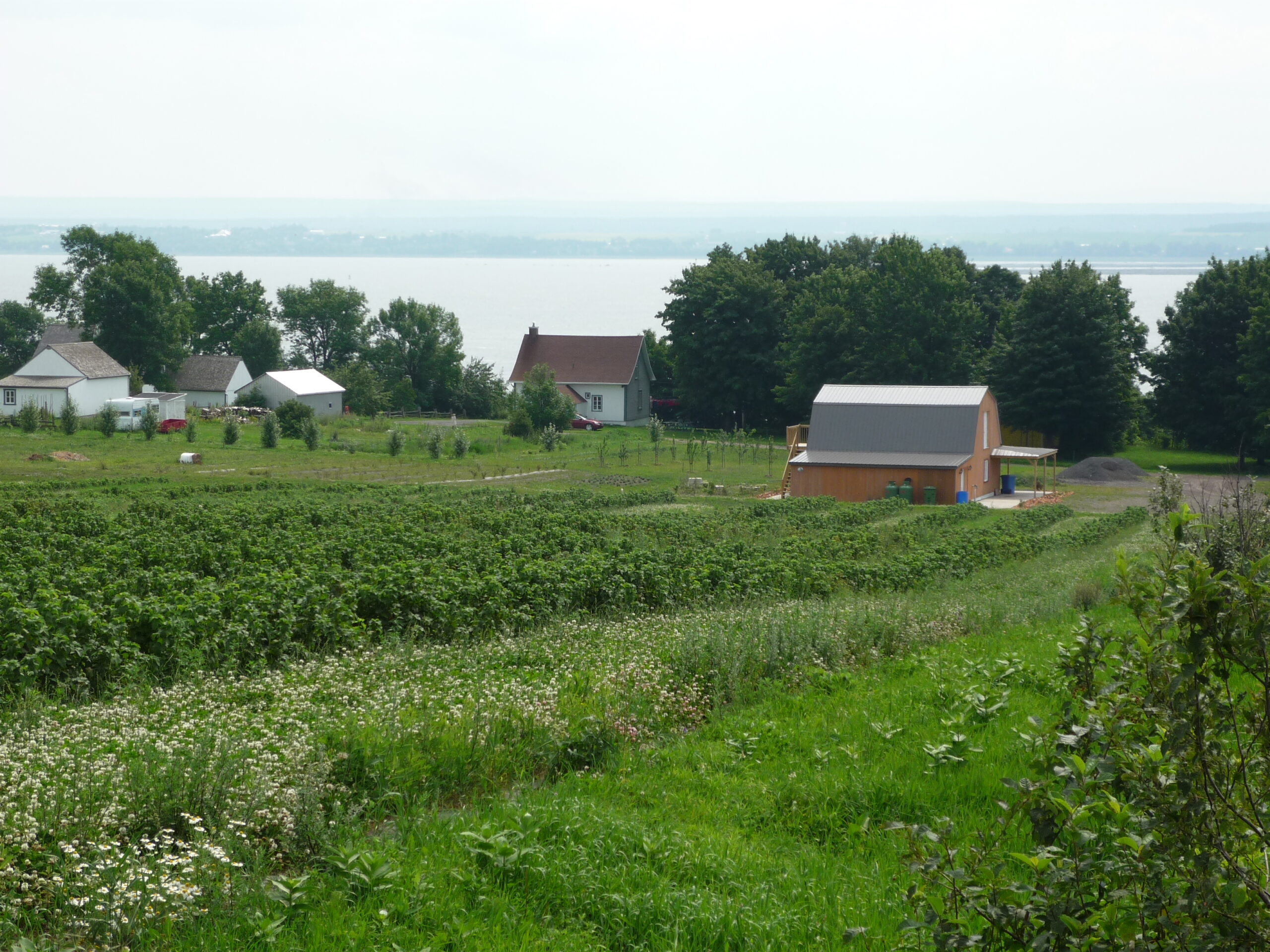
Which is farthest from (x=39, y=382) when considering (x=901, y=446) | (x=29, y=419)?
(x=901, y=446)

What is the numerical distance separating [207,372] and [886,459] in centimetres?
5458

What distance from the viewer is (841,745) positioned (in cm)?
866

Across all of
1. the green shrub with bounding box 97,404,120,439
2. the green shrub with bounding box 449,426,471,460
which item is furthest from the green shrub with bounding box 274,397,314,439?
the green shrub with bounding box 449,426,471,460

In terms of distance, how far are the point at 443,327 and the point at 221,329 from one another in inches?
769

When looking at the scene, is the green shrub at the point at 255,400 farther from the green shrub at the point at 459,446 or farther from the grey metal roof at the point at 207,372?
the green shrub at the point at 459,446

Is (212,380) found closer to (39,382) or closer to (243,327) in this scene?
(243,327)

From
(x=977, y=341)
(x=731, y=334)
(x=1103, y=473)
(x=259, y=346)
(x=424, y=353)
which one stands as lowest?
(x=1103, y=473)

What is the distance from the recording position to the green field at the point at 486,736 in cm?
579

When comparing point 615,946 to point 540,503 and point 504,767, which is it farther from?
point 540,503

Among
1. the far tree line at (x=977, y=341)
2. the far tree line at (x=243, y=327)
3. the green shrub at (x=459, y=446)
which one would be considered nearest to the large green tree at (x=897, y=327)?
the far tree line at (x=977, y=341)

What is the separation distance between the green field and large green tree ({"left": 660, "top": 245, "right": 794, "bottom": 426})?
52.3 meters

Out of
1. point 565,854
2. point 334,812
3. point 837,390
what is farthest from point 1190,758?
point 837,390

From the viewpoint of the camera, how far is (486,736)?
26.4ft

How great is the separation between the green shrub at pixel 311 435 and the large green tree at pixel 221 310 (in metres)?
35.7
